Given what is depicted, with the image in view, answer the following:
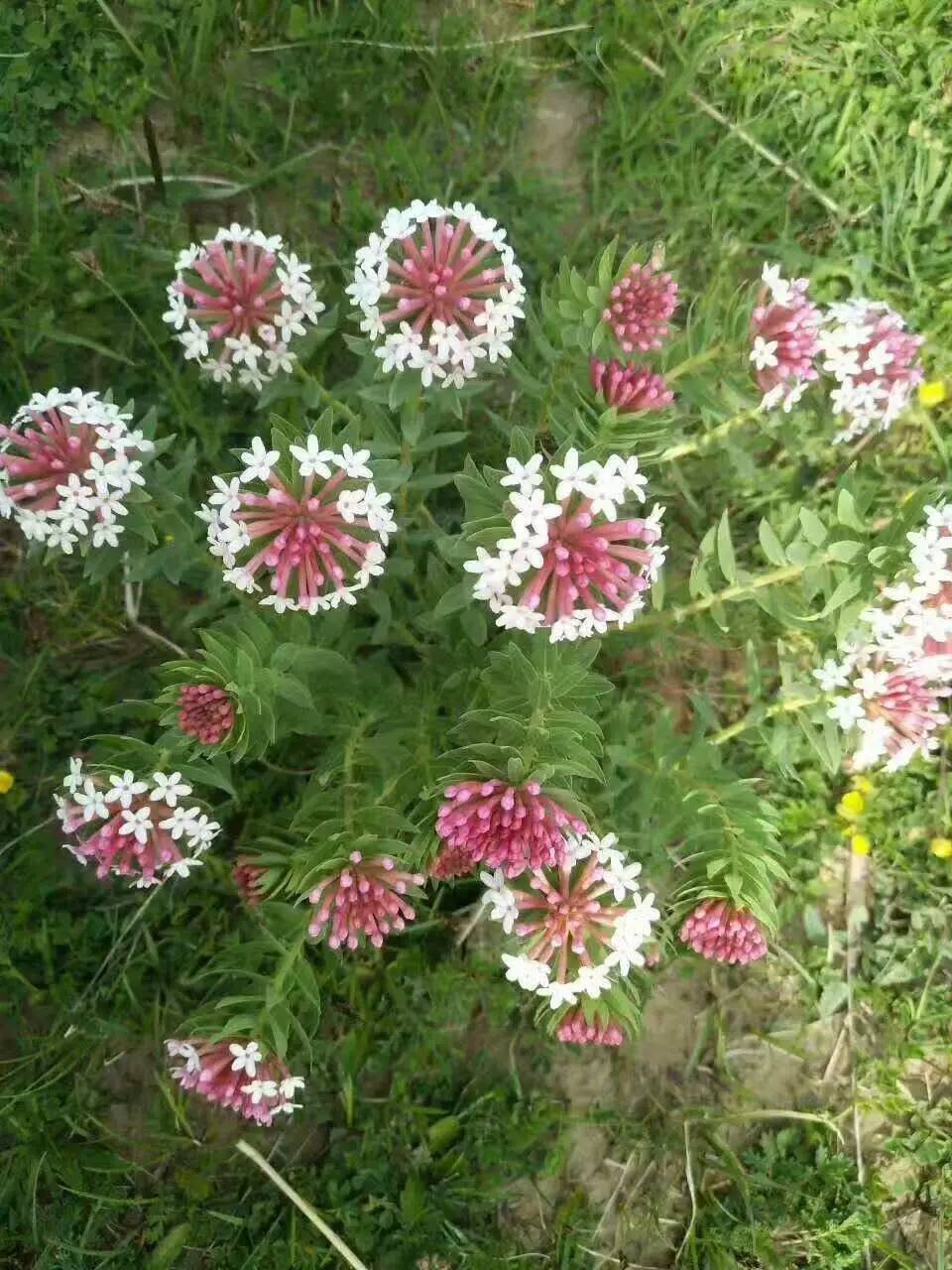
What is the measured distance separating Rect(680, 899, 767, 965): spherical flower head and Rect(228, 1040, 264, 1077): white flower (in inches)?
55.9

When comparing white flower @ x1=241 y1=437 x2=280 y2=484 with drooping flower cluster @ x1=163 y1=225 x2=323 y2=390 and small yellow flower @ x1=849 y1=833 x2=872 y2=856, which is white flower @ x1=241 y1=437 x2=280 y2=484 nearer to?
drooping flower cluster @ x1=163 y1=225 x2=323 y2=390

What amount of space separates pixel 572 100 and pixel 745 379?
2293mm

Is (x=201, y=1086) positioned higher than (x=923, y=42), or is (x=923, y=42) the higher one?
(x=923, y=42)

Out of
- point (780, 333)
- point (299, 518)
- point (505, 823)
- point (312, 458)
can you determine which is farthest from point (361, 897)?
point (780, 333)

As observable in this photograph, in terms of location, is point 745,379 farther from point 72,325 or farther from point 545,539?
point 72,325

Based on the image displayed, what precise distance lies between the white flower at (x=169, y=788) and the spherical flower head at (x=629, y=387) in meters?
1.77

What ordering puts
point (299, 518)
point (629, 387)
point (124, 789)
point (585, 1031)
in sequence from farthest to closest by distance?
point (585, 1031) < point (629, 387) < point (124, 789) < point (299, 518)

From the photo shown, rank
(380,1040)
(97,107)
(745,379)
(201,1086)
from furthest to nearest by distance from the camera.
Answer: (97,107), (380,1040), (745,379), (201,1086)

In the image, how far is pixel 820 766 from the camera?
15.9ft

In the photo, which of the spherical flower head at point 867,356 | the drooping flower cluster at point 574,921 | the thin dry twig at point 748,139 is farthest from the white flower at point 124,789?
the thin dry twig at point 748,139

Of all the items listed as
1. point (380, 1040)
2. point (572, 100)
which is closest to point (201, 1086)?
point (380, 1040)

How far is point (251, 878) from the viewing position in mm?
3688

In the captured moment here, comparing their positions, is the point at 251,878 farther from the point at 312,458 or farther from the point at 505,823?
the point at 312,458

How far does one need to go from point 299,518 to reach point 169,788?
93cm
